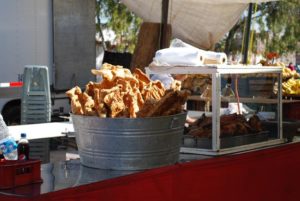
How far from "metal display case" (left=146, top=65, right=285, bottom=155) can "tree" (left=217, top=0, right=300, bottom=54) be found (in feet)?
66.6

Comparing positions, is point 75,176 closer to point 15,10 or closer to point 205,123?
point 205,123

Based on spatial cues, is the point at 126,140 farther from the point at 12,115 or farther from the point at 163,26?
the point at 12,115

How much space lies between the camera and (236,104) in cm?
359

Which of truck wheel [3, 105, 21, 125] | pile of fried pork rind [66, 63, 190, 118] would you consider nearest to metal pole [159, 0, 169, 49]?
truck wheel [3, 105, 21, 125]

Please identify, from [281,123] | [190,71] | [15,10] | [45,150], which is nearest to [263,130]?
[281,123]

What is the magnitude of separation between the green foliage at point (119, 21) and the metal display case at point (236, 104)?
16.5m

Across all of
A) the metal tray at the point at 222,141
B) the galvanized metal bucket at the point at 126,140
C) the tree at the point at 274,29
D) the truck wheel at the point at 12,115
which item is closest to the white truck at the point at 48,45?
the truck wheel at the point at 12,115

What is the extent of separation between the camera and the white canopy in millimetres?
10336

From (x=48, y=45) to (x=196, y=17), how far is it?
11.0 ft

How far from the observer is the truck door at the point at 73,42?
920cm

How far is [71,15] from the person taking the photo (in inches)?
368

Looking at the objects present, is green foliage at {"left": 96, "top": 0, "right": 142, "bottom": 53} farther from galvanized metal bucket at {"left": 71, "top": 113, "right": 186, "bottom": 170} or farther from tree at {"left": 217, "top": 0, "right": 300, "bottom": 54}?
galvanized metal bucket at {"left": 71, "top": 113, "right": 186, "bottom": 170}

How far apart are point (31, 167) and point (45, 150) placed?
3449 mm

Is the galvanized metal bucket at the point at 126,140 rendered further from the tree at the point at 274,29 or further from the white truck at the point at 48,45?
the tree at the point at 274,29
